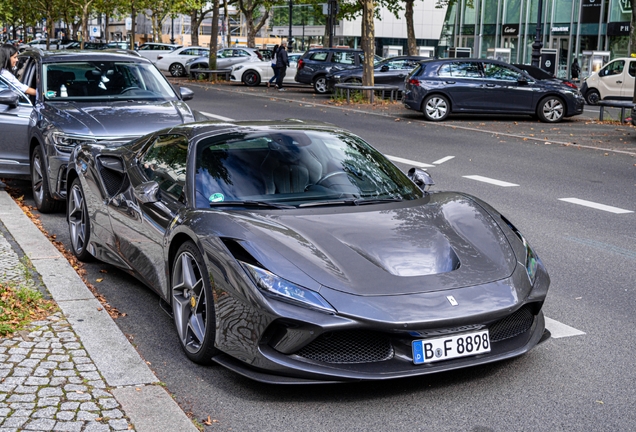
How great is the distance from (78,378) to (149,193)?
1415 mm

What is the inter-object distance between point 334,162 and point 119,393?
2113mm

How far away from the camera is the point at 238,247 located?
4469 millimetres

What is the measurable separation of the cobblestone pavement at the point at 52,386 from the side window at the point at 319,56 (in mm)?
29932

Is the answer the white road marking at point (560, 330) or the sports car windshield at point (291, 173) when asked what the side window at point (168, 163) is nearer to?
the sports car windshield at point (291, 173)

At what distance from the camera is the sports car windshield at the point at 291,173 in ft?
17.0

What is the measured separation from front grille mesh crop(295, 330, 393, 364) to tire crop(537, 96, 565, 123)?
1935cm

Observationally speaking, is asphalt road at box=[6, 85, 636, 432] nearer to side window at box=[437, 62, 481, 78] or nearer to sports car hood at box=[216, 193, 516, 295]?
sports car hood at box=[216, 193, 516, 295]

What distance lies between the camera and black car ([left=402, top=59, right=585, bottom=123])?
22453 mm

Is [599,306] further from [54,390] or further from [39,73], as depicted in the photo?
[39,73]

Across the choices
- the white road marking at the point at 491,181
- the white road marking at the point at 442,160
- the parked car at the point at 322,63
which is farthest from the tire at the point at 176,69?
the white road marking at the point at 491,181

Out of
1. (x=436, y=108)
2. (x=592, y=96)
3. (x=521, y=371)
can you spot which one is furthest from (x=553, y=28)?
(x=521, y=371)

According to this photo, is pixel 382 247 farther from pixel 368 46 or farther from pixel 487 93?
pixel 368 46

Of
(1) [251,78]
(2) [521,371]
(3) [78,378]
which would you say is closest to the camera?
(3) [78,378]

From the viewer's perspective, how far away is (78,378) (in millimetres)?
4348
